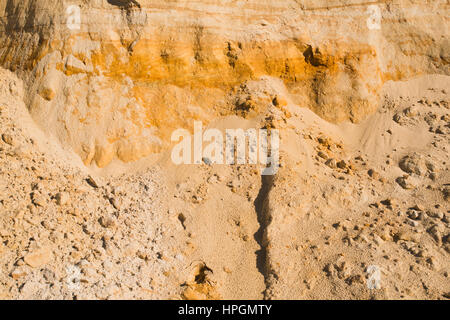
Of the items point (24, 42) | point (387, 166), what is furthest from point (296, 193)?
point (24, 42)

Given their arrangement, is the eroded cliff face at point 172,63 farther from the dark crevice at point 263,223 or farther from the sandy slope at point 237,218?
the dark crevice at point 263,223

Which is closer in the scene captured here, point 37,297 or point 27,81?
point 37,297

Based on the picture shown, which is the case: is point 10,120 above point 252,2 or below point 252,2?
below

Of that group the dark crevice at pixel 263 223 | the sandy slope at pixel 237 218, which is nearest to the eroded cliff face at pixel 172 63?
the sandy slope at pixel 237 218

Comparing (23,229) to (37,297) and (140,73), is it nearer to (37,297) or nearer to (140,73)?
(37,297)

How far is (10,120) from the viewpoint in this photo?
18.7ft

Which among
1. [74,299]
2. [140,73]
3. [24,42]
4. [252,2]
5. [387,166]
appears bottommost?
[74,299]

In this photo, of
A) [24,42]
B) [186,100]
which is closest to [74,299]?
[186,100]

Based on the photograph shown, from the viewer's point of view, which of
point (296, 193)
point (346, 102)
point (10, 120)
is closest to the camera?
point (296, 193)

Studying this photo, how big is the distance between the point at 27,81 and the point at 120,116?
1.63m

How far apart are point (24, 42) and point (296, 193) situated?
→ 490cm

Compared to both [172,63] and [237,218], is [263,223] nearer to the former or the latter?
[237,218]

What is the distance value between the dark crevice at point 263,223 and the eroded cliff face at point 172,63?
1300mm

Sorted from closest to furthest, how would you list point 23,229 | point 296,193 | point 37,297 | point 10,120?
point 37,297
point 23,229
point 296,193
point 10,120
